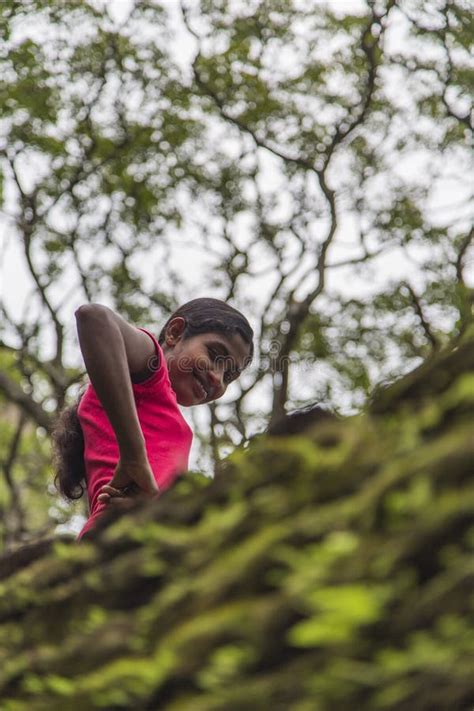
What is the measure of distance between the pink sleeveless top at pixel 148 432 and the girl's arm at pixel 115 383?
46 centimetres

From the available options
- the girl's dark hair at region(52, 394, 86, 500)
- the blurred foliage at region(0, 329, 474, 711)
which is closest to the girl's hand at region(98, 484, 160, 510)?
the girl's dark hair at region(52, 394, 86, 500)

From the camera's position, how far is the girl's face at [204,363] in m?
3.63

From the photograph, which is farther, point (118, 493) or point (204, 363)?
point (204, 363)

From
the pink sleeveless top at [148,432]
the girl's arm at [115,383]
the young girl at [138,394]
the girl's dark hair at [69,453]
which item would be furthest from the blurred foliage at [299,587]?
the girl's dark hair at [69,453]

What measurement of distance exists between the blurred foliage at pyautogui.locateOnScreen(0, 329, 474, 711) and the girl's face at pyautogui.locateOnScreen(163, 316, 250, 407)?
2.44 m

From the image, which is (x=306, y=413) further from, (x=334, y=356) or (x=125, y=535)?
(x=334, y=356)

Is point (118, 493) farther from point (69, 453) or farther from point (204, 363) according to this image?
point (204, 363)

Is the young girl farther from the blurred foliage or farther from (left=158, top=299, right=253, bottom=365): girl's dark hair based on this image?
the blurred foliage

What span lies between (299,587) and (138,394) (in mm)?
2234

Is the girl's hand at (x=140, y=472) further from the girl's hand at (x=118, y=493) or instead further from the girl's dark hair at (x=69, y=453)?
the girl's dark hair at (x=69, y=453)

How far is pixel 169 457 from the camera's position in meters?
3.12

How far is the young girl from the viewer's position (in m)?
2.44

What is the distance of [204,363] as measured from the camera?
3627mm

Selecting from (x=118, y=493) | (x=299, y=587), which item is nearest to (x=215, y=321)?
(x=118, y=493)
